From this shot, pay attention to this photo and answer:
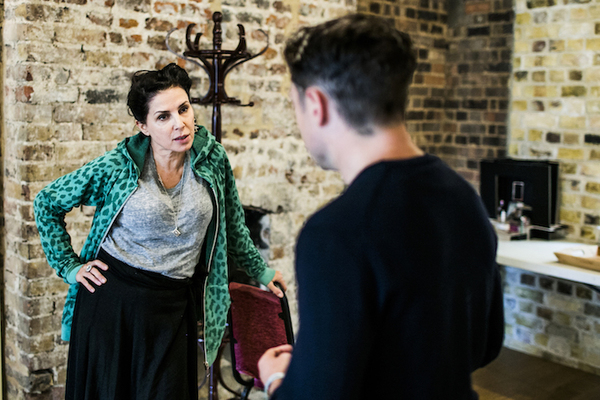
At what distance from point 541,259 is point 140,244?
2.28 metres

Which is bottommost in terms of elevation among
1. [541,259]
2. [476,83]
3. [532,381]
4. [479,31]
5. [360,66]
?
[532,381]

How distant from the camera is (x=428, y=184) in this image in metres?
0.97

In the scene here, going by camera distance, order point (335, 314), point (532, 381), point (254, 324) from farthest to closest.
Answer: point (532, 381)
point (254, 324)
point (335, 314)

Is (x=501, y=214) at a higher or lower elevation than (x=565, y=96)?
lower

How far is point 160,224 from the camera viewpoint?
2141mm

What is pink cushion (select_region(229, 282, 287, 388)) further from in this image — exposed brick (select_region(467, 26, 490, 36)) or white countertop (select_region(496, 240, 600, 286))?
exposed brick (select_region(467, 26, 490, 36))

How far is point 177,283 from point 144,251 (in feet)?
0.54

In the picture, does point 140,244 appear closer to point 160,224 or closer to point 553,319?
point 160,224

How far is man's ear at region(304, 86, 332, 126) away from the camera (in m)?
0.97

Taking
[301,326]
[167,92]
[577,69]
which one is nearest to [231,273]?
[167,92]

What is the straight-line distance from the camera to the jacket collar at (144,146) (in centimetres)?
217

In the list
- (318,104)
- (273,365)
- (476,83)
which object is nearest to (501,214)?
(476,83)

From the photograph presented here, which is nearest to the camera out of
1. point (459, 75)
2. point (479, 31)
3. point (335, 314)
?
point (335, 314)

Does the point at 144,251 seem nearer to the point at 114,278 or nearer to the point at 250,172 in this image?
the point at 114,278
